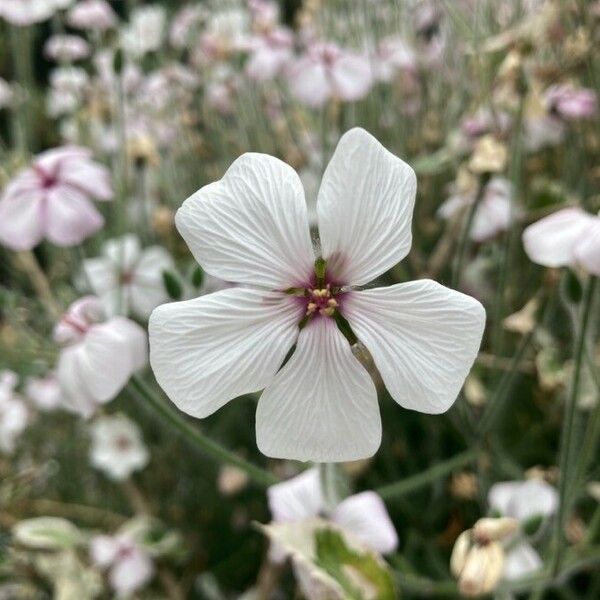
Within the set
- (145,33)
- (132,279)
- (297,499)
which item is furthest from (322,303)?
(145,33)

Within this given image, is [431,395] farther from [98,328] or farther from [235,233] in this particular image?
[98,328]

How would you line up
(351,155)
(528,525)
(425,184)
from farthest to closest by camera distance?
(425,184), (528,525), (351,155)

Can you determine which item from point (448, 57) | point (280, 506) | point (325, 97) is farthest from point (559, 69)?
point (280, 506)

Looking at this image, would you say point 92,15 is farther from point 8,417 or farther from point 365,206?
point 365,206

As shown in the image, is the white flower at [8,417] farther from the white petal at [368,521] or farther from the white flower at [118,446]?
the white petal at [368,521]

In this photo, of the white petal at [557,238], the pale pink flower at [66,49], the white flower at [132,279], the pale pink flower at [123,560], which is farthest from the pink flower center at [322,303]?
the pale pink flower at [66,49]
